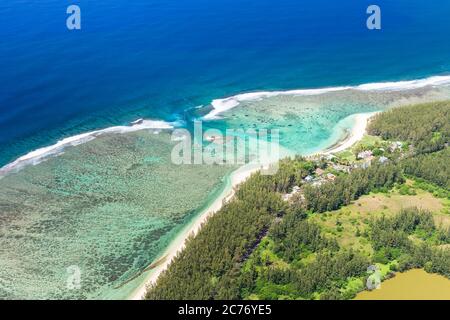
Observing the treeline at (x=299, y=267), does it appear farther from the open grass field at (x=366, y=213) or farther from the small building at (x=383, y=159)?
the small building at (x=383, y=159)

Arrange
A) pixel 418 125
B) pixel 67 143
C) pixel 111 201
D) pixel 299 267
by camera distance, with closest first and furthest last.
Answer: pixel 299 267 → pixel 111 201 → pixel 418 125 → pixel 67 143

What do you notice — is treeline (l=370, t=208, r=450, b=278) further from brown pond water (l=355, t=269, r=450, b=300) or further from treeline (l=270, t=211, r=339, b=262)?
treeline (l=270, t=211, r=339, b=262)

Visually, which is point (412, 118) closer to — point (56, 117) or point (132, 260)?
point (132, 260)

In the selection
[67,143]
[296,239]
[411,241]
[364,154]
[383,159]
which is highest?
[67,143]

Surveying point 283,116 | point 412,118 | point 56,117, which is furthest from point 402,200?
point 56,117

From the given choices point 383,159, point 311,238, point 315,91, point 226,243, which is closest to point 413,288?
point 311,238

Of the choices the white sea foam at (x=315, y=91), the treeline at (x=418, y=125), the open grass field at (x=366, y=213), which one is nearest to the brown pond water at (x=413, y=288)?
the open grass field at (x=366, y=213)

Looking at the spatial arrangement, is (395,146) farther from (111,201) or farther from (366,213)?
(111,201)

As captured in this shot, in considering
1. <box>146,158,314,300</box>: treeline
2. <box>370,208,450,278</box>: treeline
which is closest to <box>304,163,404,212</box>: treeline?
<box>146,158,314,300</box>: treeline
